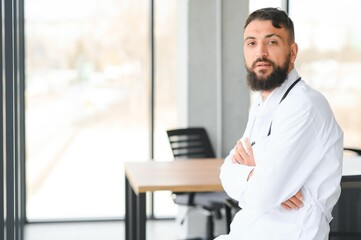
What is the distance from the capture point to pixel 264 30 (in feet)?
7.38

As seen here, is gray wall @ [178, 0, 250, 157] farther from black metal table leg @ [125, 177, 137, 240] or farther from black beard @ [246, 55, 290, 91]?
black beard @ [246, 55, 290, 91]

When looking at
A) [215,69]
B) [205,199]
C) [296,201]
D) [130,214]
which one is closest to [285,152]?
[296,201]

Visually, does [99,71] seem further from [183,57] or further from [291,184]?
[291,184]

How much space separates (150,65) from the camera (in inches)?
256

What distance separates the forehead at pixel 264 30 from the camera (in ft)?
7.36

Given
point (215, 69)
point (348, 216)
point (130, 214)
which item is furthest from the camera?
point (215, 69)

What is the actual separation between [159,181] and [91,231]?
2.57 meters

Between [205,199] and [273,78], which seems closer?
[273,78]

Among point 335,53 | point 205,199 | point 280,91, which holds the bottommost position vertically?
point 205,199

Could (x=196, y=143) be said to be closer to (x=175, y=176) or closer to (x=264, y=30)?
(x=175, y=176)

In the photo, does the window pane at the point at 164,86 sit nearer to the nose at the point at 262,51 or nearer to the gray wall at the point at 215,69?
the gray wall at the point at 215,69

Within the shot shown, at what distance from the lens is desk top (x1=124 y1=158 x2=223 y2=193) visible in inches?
147

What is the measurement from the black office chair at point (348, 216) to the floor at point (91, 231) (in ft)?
11.0
